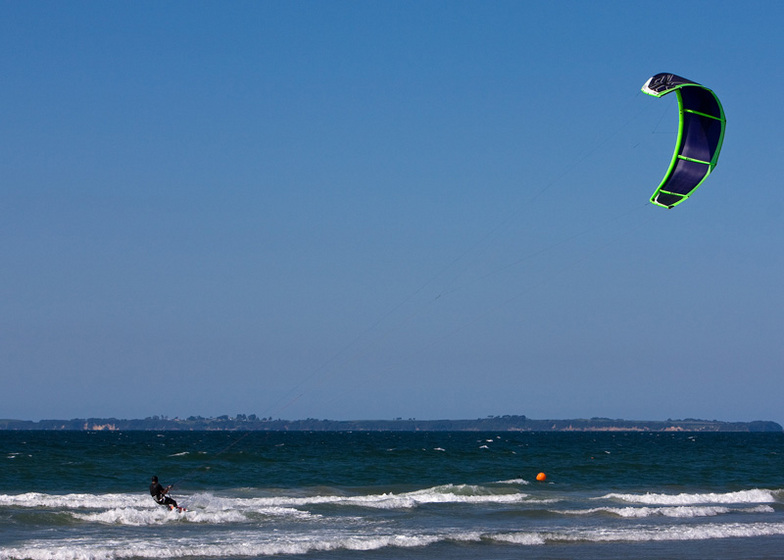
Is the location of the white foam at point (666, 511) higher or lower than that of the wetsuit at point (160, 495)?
lower

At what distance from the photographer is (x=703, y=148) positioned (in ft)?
57.8

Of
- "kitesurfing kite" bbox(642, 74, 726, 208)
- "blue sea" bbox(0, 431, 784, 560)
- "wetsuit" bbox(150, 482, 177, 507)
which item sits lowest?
"blue sea" bbox(0, 431, 784, 560)

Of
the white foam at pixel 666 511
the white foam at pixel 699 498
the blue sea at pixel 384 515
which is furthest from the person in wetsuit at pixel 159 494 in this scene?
the white foam at pixel 699 498

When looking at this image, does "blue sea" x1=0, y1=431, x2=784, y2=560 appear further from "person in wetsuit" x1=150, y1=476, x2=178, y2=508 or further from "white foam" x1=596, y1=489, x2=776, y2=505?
"person in wetsuit" x1=150, y1=476, x2=178, y2=508

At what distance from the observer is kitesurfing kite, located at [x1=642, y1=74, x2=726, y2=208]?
17.3m

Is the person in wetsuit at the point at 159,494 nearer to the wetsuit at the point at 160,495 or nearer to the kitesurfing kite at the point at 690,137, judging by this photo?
the wetsuit at the point at 160,495

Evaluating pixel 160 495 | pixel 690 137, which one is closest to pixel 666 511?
pixel 690 137

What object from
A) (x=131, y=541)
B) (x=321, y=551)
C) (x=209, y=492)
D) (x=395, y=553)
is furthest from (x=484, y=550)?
(x=209, y=492)

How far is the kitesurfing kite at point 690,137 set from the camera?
17266 mm

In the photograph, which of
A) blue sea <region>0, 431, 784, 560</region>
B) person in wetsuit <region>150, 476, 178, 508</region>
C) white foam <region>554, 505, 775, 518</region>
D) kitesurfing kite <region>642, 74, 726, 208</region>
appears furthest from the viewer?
white foam <region>554, 505, 775, 518</region>

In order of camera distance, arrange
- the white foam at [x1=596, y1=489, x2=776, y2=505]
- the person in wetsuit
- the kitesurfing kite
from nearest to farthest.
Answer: the kitesurfing kite < the person in wetsuit < the white foam at [x1=596, y1=489, x2=776, y2=505]

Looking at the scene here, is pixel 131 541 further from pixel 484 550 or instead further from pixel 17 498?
pixel 17 498

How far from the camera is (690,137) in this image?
17609 mm

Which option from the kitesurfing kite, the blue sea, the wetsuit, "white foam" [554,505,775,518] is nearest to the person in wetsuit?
the wetsuit
